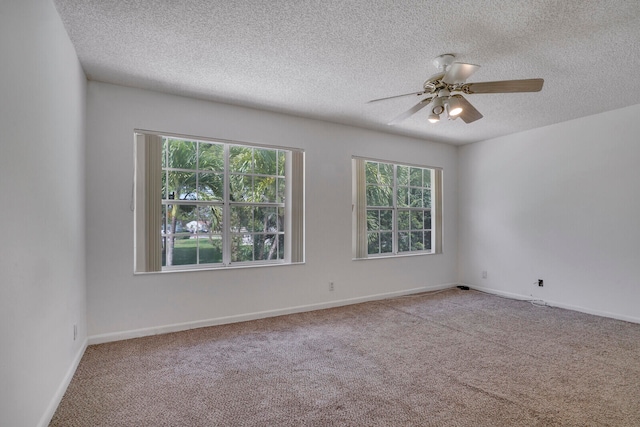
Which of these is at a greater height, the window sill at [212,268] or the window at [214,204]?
the window at [214,204]

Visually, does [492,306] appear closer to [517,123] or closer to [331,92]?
[517,123]

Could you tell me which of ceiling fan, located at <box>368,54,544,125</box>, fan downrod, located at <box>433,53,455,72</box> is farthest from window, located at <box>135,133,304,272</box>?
fan downrod, located at <box>433,53,455,72</box>

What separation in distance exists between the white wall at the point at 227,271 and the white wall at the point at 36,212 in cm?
55

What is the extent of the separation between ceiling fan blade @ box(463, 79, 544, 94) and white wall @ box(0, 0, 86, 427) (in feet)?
9.06

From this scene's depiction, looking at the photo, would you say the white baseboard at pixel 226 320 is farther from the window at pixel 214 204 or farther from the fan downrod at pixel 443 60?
the fan downrod at pixel 443 60

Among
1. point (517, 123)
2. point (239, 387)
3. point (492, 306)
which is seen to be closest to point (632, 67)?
point (517, 123)

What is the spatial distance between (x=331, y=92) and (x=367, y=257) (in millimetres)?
2445

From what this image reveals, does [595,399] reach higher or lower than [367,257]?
lower

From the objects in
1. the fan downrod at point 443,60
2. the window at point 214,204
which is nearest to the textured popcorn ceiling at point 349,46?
the fan downrod at point 443,60

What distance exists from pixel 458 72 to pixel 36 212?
2786mm

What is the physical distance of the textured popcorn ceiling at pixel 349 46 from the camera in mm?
2098

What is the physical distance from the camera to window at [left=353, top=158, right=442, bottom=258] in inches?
190

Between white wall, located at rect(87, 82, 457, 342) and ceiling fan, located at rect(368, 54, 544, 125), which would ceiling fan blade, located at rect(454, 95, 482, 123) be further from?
white wall, located at rect(87, 82, 457, 342)

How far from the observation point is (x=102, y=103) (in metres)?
3.19
